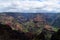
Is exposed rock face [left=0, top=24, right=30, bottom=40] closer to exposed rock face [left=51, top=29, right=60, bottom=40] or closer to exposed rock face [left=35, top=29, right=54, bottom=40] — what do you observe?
exposed rock face [left=35, top=29, right=54, bottom=40]

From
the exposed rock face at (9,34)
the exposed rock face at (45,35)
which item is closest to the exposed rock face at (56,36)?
the exposed rock face at (45,35)

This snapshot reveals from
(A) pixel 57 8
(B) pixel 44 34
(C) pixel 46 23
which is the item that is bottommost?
(B) pixel 44 34

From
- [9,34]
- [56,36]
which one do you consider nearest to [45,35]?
[56,36]

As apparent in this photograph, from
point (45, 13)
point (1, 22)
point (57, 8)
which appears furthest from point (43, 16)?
point (1, 22)

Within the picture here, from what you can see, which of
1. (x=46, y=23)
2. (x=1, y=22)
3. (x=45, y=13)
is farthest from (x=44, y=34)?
(x=1, y=22)

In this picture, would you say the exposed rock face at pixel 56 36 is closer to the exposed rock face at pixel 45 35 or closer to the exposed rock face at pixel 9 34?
the exposed rock face at pixel 45 35

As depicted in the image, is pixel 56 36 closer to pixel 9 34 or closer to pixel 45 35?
pixel 45 35

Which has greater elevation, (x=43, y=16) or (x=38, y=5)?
(x=38, y=5)

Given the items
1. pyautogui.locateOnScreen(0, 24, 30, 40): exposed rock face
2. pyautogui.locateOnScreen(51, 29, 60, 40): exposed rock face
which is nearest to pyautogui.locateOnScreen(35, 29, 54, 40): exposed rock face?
pyautogui.locateOnScreen(51, 29, 60, 40): exposed rock face

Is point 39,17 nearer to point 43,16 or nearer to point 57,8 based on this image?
point 43,16

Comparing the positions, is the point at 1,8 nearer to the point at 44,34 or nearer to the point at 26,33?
the point at 26,33
